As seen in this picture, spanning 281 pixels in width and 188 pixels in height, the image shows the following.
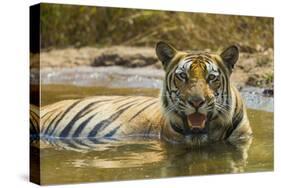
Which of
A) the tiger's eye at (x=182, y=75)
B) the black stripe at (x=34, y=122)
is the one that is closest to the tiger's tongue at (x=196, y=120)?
the tiger's eye at (x=182, y=75)

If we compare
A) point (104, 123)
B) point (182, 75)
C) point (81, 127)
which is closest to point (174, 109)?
point (182, 75)

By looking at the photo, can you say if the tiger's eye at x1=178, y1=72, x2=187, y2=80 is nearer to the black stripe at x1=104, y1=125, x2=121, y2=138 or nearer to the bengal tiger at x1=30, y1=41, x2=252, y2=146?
the bengal tiger at x1=30, y1=41, x2=252, y2=146

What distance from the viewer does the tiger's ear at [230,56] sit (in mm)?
9250

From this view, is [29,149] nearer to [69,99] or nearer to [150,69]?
[69,99]

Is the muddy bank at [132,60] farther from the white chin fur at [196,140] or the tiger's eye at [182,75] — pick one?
the white chin fur at [196,140]

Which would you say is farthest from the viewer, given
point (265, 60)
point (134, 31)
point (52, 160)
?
point (265, 60)

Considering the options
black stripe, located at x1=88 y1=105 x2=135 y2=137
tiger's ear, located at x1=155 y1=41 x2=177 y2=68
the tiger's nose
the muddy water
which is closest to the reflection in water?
the muddy water

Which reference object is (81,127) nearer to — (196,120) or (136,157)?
(136,157)

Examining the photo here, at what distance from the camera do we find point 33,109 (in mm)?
8477

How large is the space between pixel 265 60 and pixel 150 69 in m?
1.66

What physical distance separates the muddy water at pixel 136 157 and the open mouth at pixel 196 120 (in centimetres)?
29

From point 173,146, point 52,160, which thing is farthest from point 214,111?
point 52,160

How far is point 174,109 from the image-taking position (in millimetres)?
8945

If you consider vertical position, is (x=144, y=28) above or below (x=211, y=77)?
above
